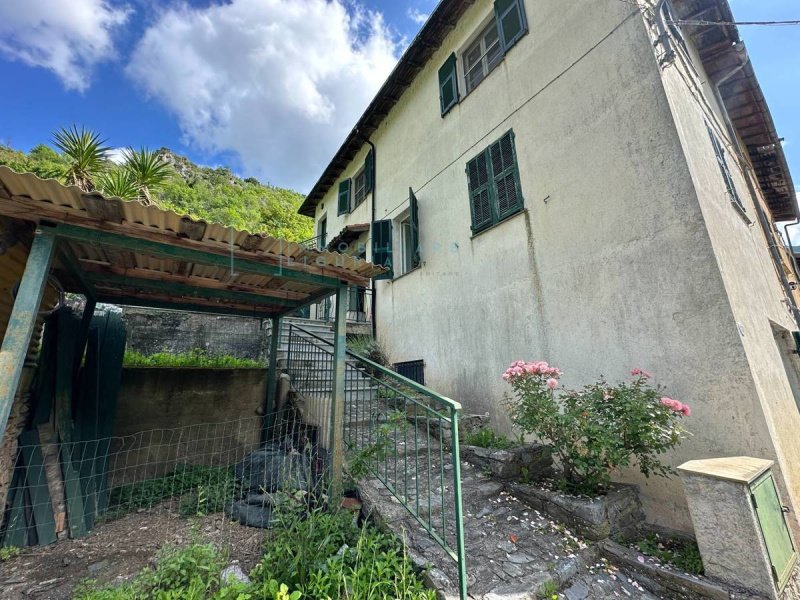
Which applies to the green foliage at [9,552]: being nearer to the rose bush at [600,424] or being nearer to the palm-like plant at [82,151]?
the rose bush at [600,424]

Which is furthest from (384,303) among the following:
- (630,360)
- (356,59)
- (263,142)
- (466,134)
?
(263,142)

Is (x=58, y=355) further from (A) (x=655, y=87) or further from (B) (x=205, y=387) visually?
(A) (x=655, y=87)

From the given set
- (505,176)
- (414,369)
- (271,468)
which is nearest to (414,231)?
(505,176)

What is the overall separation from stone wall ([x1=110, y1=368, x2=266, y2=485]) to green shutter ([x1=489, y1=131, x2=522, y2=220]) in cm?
475

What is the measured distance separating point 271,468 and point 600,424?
11.2 feet

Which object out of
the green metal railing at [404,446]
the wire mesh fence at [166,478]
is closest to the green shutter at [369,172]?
the green metal railing at [404,446]

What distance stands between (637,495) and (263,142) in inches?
975

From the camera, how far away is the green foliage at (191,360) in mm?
4809

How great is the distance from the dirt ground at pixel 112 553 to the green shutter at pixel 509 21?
7.31 m

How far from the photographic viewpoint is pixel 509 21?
17.5 ft

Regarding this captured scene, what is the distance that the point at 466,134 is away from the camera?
19.4ft

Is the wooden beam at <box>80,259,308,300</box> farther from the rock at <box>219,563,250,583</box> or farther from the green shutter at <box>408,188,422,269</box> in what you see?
the green shutter at <box>408,188,422,269</box>

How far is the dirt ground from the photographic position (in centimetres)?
231

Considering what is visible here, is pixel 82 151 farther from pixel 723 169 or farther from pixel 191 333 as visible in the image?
pixel 723 169
